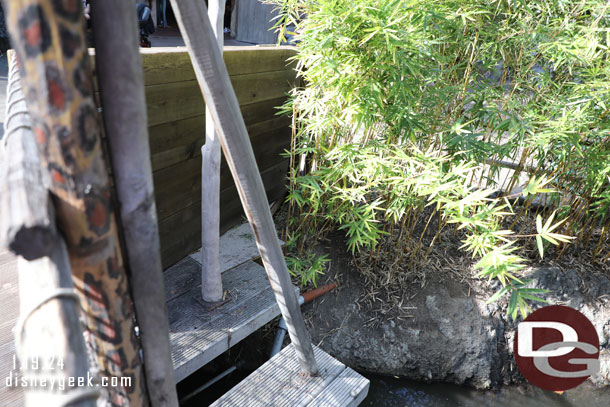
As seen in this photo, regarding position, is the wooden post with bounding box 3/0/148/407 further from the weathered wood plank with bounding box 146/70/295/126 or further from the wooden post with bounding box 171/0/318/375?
the weathered wood plank with bounding box 146/70/295/126

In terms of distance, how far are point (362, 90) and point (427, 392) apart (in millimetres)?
2335

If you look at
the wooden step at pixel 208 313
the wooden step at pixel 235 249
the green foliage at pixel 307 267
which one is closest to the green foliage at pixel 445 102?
the green foliage at pixel 307 267

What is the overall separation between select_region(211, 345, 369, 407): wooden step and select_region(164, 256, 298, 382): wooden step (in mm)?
280

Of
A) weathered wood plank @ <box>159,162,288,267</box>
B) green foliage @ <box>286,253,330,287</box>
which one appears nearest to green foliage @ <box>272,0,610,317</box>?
green foliage @ <box>286,253,330,287</box>

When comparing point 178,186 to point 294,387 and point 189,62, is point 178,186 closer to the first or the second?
point 189,62

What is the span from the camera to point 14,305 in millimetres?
1811

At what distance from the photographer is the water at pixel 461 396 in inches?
115

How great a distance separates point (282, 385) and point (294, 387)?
0.19ft

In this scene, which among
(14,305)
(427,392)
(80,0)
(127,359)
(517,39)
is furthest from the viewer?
(427,392)

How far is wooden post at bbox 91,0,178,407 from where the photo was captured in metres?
0.71

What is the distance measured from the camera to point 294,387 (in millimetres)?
1872

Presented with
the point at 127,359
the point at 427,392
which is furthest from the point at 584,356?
the point at 127,359

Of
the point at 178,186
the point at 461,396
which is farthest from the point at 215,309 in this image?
the point at 461,396

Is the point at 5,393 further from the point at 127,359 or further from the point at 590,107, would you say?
the point at 590,107
